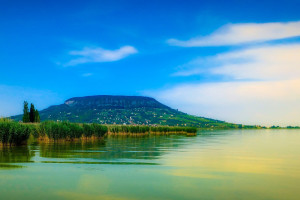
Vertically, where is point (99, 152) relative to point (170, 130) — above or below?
above

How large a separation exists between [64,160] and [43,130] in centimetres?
1685

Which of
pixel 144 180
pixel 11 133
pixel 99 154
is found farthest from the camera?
pixel 11 133

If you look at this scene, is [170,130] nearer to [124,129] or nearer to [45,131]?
Result: [124,129]

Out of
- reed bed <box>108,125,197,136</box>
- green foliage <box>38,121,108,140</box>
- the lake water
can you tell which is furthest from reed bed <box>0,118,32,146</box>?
reed bed <box>108,125,197,136</box>

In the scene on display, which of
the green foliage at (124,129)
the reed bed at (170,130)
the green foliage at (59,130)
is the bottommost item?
the reed bed at (170,130)

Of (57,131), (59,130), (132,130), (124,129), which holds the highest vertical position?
(59,130)

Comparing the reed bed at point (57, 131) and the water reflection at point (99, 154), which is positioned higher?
the reed bed at point (57, 131)

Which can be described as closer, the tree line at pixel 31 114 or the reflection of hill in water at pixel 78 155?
the reflection of hill in water at pixel 78 155

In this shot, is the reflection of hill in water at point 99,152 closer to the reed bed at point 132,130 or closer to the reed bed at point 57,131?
the reed bed at point 57,131

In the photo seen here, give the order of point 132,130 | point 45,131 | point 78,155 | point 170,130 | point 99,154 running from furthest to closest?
point 170,130, point 132,130, point 45,131, point 99,154, point 78,155

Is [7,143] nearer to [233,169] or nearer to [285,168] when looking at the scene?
[233,169]

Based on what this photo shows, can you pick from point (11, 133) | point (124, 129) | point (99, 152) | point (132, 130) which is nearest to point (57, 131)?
point (11, 133)

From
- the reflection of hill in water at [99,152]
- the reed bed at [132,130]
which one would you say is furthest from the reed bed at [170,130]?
the reflection of hill in water at [99,152]

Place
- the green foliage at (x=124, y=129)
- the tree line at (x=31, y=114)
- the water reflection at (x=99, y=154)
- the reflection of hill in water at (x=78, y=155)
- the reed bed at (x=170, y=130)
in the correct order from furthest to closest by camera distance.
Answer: the tree line at (x=31, y=114)
the reed bed at (x=170, y=130)
the green foliage at (x=124, y=129)
the water reflection at (x=99, y=154)
the reflection of hill in water at (x=78, y=155)
